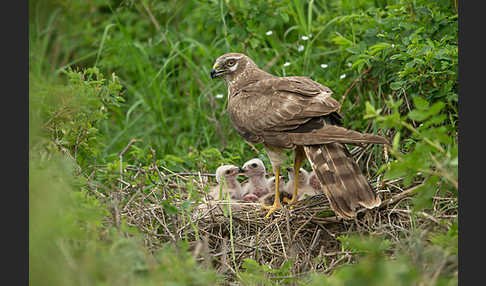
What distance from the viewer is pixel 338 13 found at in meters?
6.62

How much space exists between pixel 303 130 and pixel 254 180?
119 cm

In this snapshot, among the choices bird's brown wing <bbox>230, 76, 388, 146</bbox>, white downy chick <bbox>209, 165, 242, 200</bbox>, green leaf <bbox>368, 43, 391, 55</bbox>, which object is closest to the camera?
bird's brown wing <bbox>230, 76, 388, 146</bbox>

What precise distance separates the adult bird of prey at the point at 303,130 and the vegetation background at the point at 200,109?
368mm

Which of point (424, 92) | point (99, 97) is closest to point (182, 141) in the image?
point (99, 97)

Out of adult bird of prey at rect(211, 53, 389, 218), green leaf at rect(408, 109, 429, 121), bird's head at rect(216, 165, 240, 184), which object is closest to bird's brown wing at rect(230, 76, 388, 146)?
adult bird of prey at rect(211, 53, 389, 218)

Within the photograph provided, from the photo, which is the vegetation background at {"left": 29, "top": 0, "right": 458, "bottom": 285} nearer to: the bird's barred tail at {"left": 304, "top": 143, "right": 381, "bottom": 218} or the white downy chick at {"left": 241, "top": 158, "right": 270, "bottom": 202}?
the white downy chick at {"left": 241, "top": 158, "right": 270, "bottom": 202}

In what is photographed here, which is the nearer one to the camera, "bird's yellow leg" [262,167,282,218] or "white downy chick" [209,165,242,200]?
"bird's yellow leg" [262,167,282,218]

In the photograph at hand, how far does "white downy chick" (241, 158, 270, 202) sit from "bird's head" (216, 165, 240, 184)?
74 millimetres

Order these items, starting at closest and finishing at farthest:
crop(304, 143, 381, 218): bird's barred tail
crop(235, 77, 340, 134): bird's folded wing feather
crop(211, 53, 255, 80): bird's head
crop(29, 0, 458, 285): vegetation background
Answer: crop(29, 0, 458, 285): vegetation background → crop(304, 143, 381, 218): bird's barred tail → crop(235, 77, 340, 134): bird's folded wing feather → crop(211, 53, 255, 80): bird's head

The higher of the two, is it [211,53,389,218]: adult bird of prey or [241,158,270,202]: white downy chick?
[211,53,389,218]: adult bird of prey

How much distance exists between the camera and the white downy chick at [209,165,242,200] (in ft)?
17.9

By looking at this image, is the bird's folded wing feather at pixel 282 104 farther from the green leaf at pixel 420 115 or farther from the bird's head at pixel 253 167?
the green leaf at pixel 420 115

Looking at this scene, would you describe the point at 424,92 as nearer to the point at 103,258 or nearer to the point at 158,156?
the point at 158,156

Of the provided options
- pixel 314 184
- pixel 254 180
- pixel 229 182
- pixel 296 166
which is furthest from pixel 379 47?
pixel 229 182
